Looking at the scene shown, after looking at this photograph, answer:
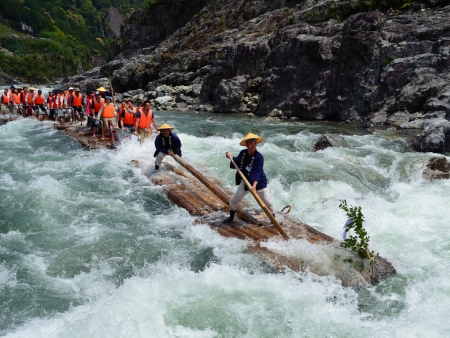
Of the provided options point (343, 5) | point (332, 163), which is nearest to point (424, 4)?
point (343, 5)

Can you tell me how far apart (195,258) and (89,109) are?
11.7 metres

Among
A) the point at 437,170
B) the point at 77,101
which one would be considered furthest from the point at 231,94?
the point at 437,170

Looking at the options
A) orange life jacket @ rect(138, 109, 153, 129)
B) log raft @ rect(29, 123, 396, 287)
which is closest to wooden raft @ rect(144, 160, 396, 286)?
log raft @ rect(29, 123, 396, 287)

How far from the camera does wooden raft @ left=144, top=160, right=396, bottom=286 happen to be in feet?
17.7

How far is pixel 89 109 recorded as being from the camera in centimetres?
1586

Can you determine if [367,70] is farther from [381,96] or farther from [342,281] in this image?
[342,281]

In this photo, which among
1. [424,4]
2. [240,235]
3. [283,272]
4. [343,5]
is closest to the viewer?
[283,272]

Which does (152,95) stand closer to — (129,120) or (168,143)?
(129,120)

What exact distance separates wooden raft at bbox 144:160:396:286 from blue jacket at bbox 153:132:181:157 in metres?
1.25

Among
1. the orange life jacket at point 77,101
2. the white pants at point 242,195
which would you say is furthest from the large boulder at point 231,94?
Result: the white pants at point 242,195

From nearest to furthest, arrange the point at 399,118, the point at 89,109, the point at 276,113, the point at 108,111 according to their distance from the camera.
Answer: the point at 108,111 → the point at 89,109 → the point at 399,118 → the point at 276,113

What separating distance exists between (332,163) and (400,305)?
6712 millimetres

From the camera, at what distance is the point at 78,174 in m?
10.4

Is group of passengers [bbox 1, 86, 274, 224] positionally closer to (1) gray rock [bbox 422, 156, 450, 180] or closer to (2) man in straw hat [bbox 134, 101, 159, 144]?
(2) man in straw hat [bbox 134, 101, 159, 144]
